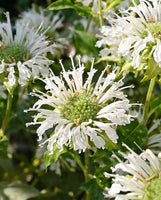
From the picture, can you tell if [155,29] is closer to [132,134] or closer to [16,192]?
[132,134]

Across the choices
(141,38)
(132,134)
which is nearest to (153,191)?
(132,134)

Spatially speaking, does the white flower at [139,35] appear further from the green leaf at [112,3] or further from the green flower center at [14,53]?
the green flower center at [14,53]

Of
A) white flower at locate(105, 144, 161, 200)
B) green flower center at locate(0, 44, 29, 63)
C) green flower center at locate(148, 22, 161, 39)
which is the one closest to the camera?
white flower at locate(105, 144, 161, 200)

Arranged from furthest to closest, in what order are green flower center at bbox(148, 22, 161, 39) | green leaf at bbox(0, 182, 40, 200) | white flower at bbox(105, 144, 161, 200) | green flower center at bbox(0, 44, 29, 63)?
green leaf at bbox(0, 182, 40, 200) < green flower center at bbox(0, 44, 29, 63) < green flower center at bbox(148, 22, 161, 39) < white flower at bbox(105, 144, 161, 200)

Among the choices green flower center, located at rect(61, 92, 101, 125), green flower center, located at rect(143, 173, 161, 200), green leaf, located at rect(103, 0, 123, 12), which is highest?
green leaf, located at rect(103, 0, 123, 12)

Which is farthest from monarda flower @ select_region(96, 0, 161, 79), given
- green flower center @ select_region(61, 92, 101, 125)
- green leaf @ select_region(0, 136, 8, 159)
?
green leaf @ select_region(0, 136, 8, 159)

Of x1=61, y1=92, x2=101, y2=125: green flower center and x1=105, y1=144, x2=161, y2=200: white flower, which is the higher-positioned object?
x1=61, y1=92, x2=101, y2=125: green flower center

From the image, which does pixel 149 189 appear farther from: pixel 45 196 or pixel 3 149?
pixel 45 196

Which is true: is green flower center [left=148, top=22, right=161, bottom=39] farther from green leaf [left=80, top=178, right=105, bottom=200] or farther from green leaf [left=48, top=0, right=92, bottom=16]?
green leaf [left=80, top=178, right=105, bottom=200]

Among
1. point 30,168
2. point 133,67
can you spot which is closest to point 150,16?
point 133,67
